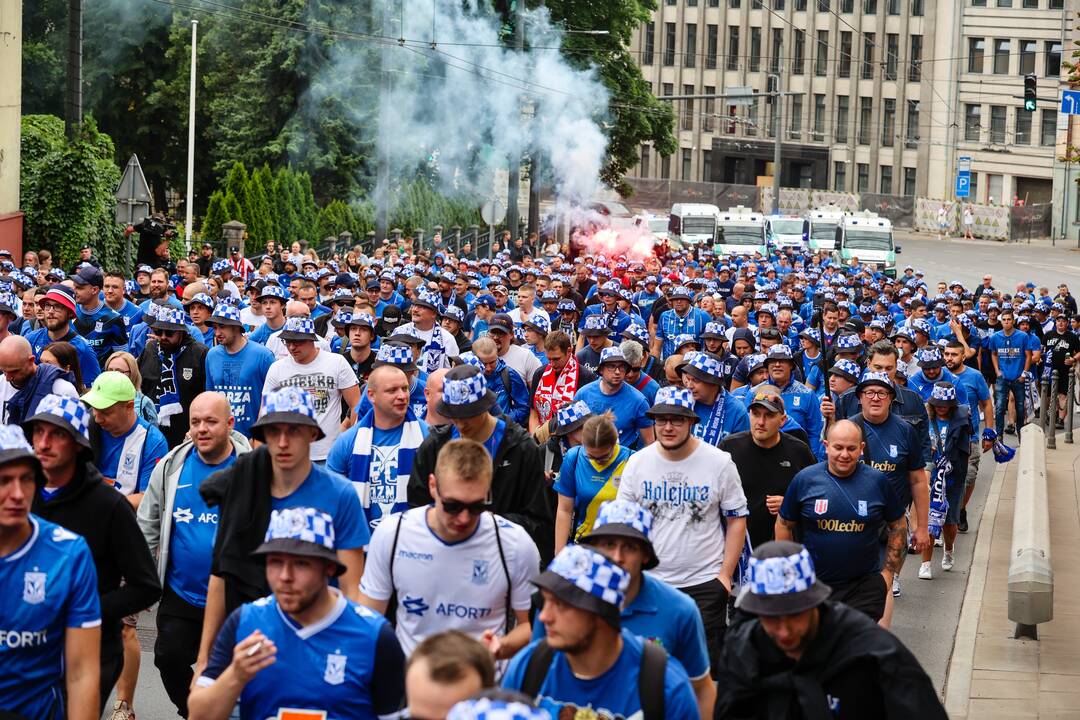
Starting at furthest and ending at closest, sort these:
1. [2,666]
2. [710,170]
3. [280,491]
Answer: [710,170] → [280,491] → [2,666]

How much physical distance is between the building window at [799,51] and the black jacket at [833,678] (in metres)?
94.4

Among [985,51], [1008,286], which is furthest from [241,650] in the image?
[985,51]

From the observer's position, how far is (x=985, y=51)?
297 feet

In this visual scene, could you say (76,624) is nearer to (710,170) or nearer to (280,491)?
(280,491)

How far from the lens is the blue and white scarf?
8.09m

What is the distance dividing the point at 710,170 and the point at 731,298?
2970 inches

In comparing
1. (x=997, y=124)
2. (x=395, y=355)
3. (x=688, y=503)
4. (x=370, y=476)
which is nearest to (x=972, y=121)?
(x=997, y=124)

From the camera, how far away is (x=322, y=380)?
10.6 m

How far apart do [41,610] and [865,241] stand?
4457 centimetres

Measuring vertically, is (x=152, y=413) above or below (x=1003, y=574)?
above

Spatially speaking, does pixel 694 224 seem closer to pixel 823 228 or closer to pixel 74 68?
pixel 823 228

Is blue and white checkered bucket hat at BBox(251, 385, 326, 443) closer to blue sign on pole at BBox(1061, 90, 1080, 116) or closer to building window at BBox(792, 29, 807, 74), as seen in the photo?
blue sign on pole at BBox(1061, 90, 1080, 116)

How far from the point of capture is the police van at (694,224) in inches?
2023

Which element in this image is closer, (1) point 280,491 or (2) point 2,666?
(2) point 2,666
